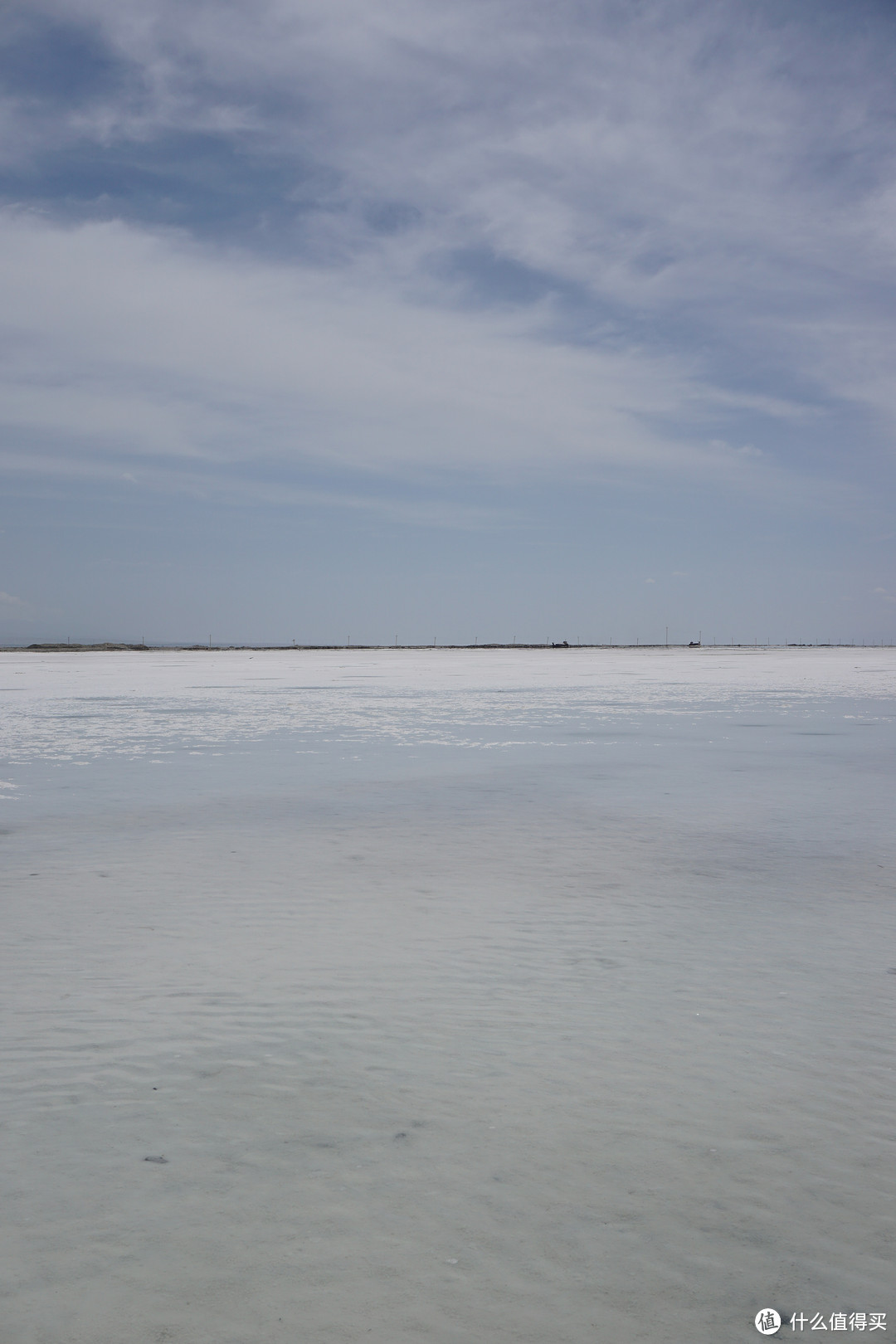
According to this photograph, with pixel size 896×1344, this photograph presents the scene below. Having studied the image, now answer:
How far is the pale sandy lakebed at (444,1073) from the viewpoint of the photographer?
295 centimetres

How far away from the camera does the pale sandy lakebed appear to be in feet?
9.68

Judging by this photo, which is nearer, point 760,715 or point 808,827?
point 808,827

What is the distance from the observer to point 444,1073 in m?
4.31

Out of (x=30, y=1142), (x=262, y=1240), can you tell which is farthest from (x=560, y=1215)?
(x=30, y=1142)

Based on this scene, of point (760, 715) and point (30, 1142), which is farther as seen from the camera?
point (760, 715)

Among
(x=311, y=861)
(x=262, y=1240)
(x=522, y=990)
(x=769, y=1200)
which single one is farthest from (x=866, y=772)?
(x=262, y=1240)

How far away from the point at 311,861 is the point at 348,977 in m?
2.93

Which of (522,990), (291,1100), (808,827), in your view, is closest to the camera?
(291,1100)

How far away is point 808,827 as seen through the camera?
32.3 ft

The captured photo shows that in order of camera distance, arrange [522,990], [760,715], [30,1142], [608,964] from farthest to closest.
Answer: [760,715] → [608,964] → [522,990] → [30,1142]

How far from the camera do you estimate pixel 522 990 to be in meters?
5.36

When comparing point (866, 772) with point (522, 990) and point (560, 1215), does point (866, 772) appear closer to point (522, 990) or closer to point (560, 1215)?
point (522, 990)

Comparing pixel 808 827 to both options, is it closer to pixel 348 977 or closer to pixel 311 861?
pixel 311 861

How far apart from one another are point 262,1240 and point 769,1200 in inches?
66.9
